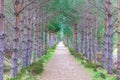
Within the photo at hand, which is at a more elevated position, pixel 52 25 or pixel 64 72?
pixel 52 25

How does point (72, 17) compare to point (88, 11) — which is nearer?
point (88, 11)

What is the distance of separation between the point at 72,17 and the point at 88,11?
7.96 metres

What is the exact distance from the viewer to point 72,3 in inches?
1388

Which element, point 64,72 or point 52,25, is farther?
point 52,25

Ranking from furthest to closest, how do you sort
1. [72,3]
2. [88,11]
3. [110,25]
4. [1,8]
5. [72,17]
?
1. [72,17]
2. [72,3]
3. [88,11]
4. [110,25]
5. [1,8]

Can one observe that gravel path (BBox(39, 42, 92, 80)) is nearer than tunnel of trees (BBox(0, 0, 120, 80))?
Yes

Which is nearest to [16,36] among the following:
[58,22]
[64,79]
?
[64,79]

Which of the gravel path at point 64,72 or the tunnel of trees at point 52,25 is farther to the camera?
the tunnel of trees at point 52,25

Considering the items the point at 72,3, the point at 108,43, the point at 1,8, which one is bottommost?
the point at 108,43

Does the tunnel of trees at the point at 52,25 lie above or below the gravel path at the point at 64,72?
above

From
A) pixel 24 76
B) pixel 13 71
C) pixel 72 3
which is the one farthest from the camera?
pixel 72 3

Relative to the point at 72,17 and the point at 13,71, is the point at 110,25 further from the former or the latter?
the point at 72,17

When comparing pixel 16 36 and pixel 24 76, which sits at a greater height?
pixel 16 36

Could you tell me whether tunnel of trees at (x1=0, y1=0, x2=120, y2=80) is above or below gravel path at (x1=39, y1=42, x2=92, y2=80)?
above
